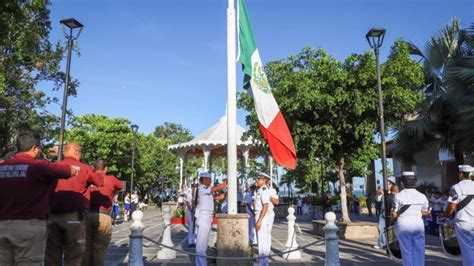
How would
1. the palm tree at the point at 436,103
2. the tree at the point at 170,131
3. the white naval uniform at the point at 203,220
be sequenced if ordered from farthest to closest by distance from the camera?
the tree at the point at 170,131 → the palm tree at the point at 436,103 → the white naval uniform at the point at 203,220

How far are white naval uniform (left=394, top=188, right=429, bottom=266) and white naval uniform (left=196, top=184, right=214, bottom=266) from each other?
2973mm

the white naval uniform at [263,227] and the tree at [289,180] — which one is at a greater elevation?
the tree at [289,180]

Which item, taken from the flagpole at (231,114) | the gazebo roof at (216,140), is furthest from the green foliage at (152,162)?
the flagpole at (231,114)

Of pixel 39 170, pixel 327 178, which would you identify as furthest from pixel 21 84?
pixel 327 178

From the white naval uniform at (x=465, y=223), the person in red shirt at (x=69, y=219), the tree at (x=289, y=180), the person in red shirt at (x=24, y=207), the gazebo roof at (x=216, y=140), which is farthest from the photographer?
the tree at (x=289, y=180)

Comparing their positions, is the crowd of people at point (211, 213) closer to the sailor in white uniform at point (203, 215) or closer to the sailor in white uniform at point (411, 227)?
the sailor in white uniform at point (203, 215)

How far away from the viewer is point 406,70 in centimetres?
1423

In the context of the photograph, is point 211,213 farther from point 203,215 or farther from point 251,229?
point 251,229

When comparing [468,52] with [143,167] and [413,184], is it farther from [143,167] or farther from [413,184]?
[143,167]

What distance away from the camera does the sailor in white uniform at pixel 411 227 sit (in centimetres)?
644

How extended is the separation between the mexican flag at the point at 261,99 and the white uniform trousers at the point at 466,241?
2720 millimetres

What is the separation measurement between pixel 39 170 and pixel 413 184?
5110 mm


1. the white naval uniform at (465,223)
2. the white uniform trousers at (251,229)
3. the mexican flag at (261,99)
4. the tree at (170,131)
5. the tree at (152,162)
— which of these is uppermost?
the tree at (170,131)

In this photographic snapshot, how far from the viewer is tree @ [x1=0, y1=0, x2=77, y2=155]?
53.0 feet
